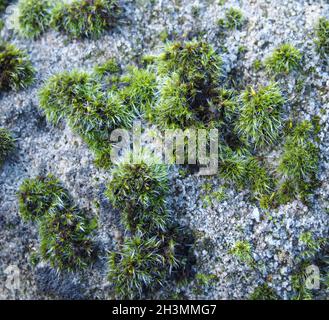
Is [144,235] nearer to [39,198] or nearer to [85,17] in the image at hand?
[39,198]

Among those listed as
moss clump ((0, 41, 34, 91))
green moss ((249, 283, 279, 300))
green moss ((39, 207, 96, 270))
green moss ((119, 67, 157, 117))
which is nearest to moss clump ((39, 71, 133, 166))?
green moss ((119, 67, 157, 117))

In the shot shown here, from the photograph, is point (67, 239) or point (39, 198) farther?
point (39, 198)

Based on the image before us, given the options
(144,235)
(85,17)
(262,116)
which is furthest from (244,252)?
(85,17)

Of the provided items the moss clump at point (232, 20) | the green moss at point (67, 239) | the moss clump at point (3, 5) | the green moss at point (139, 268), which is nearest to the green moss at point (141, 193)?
the green moss at point (139, 268)

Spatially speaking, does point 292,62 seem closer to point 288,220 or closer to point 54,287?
point 288,220

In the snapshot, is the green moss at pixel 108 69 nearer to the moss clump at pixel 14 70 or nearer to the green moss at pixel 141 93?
the green moss at pixel 141 93

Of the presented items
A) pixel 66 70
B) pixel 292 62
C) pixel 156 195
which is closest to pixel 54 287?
pixel 156 195
